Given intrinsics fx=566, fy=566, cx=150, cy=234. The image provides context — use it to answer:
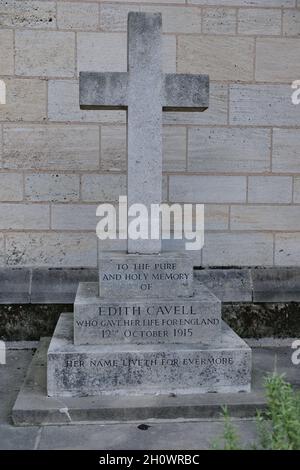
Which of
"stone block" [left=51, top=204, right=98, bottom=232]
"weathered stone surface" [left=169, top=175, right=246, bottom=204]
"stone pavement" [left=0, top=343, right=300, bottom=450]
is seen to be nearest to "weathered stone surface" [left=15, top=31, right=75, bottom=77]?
"stone block" [left=51, top=204, right=98, bottom=232]

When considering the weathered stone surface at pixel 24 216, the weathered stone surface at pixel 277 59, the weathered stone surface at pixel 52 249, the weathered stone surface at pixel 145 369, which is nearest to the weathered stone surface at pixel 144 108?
the weathered stone surface at pixel 145 369

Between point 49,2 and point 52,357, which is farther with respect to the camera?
point 49,2

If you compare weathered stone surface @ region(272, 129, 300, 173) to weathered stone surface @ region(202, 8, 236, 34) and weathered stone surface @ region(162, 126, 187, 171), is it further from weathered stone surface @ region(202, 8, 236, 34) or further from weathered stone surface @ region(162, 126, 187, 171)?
weathered stone surface @ region(202, 8, 236, 34)

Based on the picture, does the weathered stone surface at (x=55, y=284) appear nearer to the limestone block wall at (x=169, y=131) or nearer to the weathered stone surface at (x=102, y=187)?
the limestone block wall at (x=169, y=131)

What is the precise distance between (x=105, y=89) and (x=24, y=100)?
4.91 ft

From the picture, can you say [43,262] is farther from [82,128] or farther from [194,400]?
[194,400]

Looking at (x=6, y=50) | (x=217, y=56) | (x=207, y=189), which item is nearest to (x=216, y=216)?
(x=207, y=189)

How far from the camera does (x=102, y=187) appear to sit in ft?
17.6

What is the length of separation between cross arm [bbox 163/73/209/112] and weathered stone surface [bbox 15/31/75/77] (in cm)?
155

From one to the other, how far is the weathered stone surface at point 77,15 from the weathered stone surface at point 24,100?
23.1 inches
